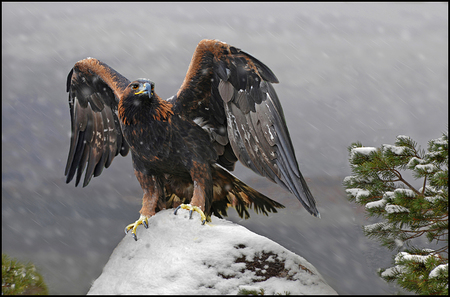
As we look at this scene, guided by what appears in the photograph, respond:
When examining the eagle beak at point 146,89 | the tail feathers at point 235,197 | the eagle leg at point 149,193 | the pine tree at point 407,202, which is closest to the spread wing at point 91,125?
the eagle leg at point 149,193

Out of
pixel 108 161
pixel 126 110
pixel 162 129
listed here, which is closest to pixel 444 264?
pixel 162 129

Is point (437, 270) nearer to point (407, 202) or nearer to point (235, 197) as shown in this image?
point (407, 202)

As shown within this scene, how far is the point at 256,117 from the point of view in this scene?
3.15 meters

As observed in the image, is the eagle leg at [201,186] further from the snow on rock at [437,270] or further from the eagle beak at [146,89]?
the snow on rock at [437,270]

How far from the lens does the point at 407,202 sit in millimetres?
2758

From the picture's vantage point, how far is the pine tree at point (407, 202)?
254 centimetres

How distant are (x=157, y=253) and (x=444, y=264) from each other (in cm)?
207

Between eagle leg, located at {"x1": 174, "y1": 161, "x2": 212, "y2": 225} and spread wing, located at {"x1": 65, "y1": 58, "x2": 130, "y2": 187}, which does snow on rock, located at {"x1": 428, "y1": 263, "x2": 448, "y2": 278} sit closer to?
eagle leg, located at {"x1": 174, "y1": 161, "x2": 212, "y2": 225}

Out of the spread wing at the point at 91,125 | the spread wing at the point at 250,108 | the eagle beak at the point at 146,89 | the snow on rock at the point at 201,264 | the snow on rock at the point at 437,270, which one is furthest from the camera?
the spread wing at the point at 91,125

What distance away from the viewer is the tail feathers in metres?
3.54

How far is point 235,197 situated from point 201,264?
110cm

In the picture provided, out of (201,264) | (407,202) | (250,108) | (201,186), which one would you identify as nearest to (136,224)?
(201,186)

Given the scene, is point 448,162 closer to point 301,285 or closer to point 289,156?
point 289,156

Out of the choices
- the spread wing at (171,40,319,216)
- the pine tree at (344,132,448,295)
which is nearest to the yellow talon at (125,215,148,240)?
the spread wing at (171,40,319,216)
